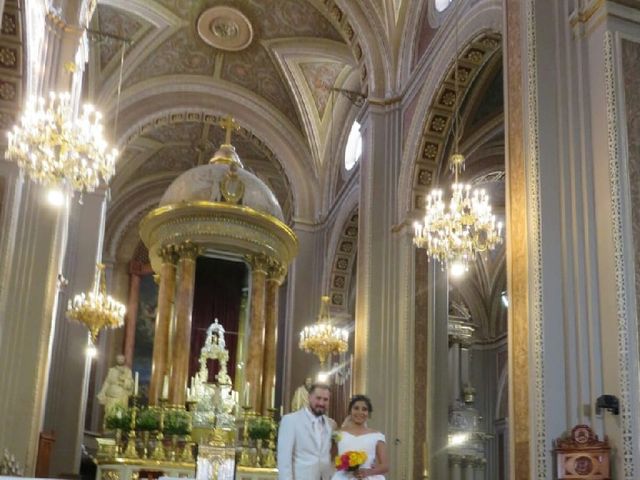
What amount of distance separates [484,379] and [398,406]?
10202 millimetres

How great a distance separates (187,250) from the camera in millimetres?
12977

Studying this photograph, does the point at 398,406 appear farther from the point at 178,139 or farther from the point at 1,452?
the point at 178,139

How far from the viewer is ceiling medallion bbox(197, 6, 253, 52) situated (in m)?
17.0

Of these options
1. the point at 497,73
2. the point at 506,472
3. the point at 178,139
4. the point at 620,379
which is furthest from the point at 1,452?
the point at 506,472

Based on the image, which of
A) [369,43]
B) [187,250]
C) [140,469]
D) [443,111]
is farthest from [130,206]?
[140,469]

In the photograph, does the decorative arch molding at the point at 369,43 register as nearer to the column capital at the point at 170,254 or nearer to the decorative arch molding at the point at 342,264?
the decorative arch molding at the point at 342,264

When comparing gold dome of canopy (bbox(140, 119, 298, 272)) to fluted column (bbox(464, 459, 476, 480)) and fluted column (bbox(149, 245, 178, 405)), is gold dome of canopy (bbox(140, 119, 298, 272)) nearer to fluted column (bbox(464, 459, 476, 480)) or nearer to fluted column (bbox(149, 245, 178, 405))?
fluted column (bbox(149, 245, 178, 405))

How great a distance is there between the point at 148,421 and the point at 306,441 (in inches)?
292

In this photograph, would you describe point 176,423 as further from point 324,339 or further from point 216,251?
point 324,339

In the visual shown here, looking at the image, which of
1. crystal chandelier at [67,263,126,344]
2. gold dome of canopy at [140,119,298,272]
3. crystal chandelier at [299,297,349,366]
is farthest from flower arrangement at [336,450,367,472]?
crystal chandelier at [67,263,126,344]

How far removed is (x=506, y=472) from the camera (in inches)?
794

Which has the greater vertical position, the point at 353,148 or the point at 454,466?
the point at 353,148

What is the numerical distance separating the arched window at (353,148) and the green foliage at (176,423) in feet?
22.3

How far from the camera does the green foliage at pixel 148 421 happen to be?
452 inches
